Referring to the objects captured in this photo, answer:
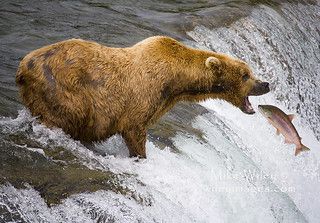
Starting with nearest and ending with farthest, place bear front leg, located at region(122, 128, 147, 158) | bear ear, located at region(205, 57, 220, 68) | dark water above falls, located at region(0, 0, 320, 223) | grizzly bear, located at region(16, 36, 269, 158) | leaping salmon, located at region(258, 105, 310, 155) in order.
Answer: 1. dark water above falls, located at region(0, 0, 320, 223)
2. grizzly bear, located at region(16, 36, 269, 158)
3. bear front leg, located at region(122, 128, 147, 158)
4. bear ear, located at region(205, 57, 220, 68)
5. leaping salmon, located at region(258, 105, 310, 155)

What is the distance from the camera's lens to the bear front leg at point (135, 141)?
529 centimetres

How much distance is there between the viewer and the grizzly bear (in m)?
5.02

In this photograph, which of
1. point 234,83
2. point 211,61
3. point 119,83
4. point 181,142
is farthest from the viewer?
point 181,142

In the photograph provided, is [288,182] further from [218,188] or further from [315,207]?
[218,188]

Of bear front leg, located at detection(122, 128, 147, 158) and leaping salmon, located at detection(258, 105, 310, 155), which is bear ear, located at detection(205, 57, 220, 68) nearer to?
bear front leg, located at detection(122, 128, 147, 158)

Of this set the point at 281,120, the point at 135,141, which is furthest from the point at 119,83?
the point at 281,120

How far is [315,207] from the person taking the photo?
7.45 meters

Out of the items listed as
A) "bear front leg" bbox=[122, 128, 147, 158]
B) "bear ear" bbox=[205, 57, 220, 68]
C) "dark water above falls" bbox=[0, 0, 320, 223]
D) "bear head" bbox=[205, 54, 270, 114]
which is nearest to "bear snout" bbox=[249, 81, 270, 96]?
"bear head" bbox=[205, 54, 270, 114]

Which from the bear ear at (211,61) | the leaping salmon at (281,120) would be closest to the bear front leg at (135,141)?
the bear ear at (211,61)

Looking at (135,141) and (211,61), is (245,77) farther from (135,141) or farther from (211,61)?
(135,141)

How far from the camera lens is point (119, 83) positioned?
5277mm

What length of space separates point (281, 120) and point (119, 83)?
5.91 feet

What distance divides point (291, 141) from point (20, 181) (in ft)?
9.71

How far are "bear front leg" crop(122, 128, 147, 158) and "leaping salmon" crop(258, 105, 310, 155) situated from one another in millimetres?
1447
